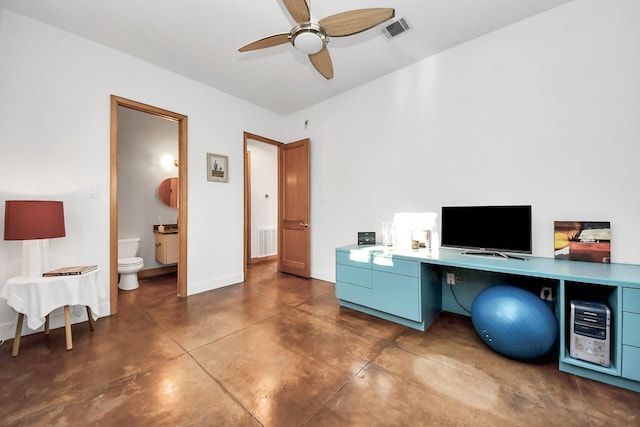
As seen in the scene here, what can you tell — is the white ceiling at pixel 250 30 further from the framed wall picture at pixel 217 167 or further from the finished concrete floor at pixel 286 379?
the finished concrete floor at pixel 286 379

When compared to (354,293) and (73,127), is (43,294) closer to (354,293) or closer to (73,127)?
(73,127)

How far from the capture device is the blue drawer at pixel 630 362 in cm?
147

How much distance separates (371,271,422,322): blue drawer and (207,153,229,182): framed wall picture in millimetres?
2575

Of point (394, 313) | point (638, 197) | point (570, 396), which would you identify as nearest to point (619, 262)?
point (638, 197)

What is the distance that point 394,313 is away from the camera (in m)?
2.42

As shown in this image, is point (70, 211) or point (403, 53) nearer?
point (70, 211)

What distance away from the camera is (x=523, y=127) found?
2.31 metres

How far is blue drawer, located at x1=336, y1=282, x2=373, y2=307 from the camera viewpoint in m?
2.61

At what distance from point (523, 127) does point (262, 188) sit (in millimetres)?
4671

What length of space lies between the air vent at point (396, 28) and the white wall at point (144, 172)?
3960mm

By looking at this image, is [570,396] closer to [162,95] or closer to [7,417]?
[7,417]

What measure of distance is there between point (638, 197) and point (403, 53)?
2452 millimetres

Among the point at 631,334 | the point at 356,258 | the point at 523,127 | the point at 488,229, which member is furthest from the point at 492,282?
the point at 523,127

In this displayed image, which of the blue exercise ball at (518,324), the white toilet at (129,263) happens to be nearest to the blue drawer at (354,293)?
the blue exercise ball at (518,324)
